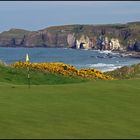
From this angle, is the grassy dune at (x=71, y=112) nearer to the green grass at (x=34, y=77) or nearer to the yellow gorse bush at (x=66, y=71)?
the green grass at (x=34, y=77)

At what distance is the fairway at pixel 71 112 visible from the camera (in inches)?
475

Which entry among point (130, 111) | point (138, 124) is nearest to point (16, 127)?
point (138, 124)

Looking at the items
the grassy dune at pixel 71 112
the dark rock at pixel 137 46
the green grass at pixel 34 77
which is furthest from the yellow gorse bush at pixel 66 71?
the dark rock at pixel 137 46

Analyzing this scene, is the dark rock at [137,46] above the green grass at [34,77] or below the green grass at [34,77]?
below

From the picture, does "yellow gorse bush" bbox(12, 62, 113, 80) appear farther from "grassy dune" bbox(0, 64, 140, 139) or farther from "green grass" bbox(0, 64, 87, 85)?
"grassy dune" bbox(0, 64, 140, 139)

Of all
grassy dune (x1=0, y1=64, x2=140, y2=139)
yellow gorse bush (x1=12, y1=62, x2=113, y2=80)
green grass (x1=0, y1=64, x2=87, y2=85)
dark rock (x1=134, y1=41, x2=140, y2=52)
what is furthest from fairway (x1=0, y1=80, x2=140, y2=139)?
dark rock (x1=134, y1=41, x2=140, y2=52)

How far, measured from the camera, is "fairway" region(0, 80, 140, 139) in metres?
12.1

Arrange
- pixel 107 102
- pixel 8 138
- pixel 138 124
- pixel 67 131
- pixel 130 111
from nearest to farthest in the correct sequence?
pixel 8 138 → pixel 67 131 → pixel 138 124 → pixel 130 111 → pixel 107 102

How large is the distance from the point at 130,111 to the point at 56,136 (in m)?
4.16

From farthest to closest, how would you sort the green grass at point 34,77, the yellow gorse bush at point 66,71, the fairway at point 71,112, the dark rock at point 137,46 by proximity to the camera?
the dark rock at point 137,46 → the yellow gorse bush at point 66,71 → the green grass at point 34,77 → the fairway at point 71,112

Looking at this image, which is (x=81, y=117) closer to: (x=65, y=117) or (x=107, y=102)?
(x=65, y=117)

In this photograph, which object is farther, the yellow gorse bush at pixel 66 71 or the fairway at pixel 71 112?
the yellow gorse bush at pixel 66 71

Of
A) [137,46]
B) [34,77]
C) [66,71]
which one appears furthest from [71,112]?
[137,46]

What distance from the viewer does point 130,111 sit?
15.1 meters
